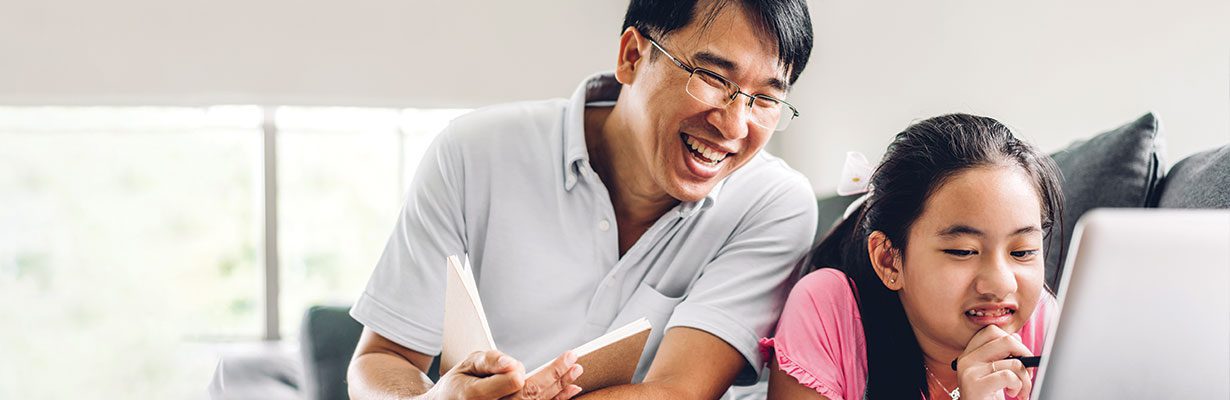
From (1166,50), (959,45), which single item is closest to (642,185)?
(1166,50)

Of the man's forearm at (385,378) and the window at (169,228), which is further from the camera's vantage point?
the window at (169,228)

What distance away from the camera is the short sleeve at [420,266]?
1.43m

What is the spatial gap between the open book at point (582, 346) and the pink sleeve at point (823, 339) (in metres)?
0.23

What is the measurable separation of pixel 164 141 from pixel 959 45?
285 cm

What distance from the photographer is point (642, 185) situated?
1.46 m

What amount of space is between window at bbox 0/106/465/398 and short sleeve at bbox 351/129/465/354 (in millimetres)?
2343

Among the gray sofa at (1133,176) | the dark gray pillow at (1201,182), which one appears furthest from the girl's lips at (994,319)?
the dark gray pillow at (1201,182)

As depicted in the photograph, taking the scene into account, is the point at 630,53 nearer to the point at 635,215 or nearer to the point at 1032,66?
the point at 635,215

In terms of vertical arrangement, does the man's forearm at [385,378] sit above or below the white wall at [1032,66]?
below

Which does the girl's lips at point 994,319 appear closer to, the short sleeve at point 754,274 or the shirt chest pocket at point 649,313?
the short sleeve at point 754,274

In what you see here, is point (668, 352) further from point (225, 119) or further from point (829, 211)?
point (225, 119)

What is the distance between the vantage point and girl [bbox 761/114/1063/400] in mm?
1148

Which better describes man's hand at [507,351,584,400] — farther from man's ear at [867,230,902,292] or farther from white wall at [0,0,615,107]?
→ white wall at [0,0,615,107]

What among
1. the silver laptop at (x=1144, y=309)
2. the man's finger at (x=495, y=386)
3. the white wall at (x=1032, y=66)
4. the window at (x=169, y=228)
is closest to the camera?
the silver laptop at (x=1144, y=309)
